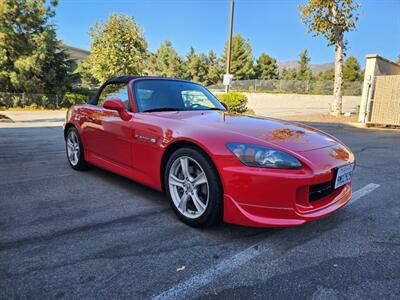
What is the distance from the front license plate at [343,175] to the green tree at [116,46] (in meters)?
20.4

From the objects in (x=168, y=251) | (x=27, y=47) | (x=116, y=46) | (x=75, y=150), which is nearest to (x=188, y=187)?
(x=168, y=251)

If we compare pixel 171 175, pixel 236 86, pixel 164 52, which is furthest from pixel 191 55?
pixel 171 175

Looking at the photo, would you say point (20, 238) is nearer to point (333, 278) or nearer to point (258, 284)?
point (258, 284)

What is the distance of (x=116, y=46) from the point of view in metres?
20.8

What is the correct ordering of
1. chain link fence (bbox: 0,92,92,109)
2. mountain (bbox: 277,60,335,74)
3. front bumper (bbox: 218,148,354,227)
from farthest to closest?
mountain (bbox: 277,60,335,74)
chain link fence (bbox: 0,92,92,109)
front bumper (bbox: 218,148,354,227)

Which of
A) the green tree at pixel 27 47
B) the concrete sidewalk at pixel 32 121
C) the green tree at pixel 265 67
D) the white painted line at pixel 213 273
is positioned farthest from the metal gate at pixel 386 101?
the green tree at pixel 265 67

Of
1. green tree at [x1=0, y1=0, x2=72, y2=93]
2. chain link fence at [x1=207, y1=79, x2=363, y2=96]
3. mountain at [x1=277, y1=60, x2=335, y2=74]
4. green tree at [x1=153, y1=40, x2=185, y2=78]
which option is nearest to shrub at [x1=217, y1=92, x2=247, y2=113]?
green tree at [x1=0, y1=0, x2=72, y2=93]

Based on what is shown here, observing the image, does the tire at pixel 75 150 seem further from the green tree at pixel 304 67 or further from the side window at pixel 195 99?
the green tree at pixel 304 67

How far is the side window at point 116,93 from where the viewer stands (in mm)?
3438

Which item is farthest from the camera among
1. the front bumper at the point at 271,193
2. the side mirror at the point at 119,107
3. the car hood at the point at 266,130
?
the side mirror at the point at 119,107

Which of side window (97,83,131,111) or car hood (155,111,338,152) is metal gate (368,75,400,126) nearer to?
car hood (155,111,338,152)

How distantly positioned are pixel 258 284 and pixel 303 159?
973 mm

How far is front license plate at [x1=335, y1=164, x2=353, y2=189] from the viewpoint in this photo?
2461 millimetres

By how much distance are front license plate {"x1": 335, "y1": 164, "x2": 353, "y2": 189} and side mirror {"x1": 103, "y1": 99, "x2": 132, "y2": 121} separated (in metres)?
2.14
